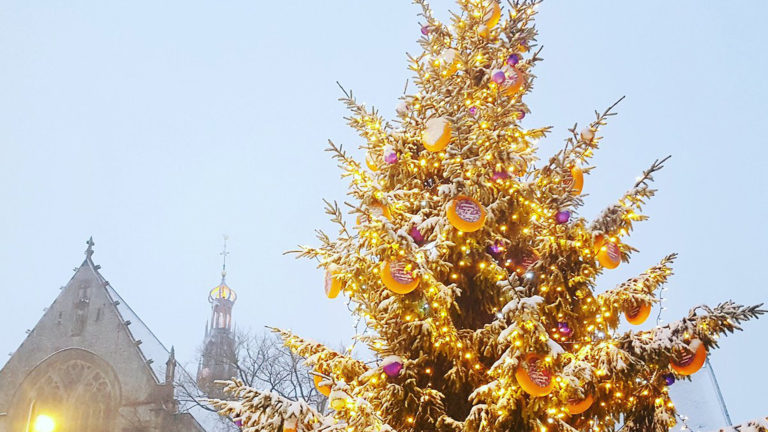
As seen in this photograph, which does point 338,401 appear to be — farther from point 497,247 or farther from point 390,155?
point 390,155

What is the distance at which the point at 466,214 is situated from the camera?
512 centimetres

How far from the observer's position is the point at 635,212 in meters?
5.14

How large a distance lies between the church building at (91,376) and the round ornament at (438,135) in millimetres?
18360

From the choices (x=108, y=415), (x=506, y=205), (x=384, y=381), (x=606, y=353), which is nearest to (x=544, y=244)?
(x=506, y=205)

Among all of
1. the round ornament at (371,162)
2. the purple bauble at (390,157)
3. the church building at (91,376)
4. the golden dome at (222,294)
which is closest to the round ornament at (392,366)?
the purple bauble at (390,157)

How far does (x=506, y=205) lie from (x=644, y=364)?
183 cm

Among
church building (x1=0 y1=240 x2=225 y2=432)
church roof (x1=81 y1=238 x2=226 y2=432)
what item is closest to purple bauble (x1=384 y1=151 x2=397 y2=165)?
church building (x1=0 y1=240 x2=225 y2=432)

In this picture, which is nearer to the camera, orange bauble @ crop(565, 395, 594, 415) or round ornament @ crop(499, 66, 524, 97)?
orange bauble @ crop(565, 395, 594, 415)

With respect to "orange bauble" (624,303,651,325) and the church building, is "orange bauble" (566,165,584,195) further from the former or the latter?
the church building

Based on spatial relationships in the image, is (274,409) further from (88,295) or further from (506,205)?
(88,295)

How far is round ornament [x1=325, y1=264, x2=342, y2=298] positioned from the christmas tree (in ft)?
0.05

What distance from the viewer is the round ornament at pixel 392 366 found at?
5098mm

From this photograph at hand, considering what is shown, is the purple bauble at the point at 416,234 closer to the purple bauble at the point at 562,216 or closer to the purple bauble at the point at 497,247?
the purple bauble at the point at 497,247

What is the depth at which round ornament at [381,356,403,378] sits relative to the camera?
16.7 ft
